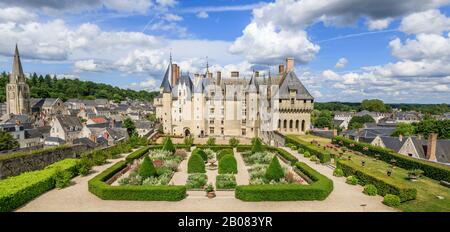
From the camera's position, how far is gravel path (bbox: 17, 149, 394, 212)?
15.7m

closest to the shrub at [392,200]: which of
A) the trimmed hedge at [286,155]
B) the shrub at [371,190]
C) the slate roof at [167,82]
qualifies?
the shrub at [371,190]

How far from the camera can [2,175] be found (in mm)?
20531

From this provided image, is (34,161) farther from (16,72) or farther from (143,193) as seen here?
(16,72)

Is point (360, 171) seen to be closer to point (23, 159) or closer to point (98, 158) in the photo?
point (98, 158)

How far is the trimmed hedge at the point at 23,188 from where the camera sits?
15.0 m

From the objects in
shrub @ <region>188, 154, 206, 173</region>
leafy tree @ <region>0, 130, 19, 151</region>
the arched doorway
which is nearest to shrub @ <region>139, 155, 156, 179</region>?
shrub @ <region>188, 154, 206, 173</region>

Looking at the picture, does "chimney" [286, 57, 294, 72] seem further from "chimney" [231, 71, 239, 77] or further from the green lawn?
the green lawn

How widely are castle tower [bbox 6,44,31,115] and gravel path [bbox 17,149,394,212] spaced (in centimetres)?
8422

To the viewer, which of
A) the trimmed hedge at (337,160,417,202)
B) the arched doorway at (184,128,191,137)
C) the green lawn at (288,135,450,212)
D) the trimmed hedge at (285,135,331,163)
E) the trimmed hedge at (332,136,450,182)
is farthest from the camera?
the arched doorway at (184,128,191,137)

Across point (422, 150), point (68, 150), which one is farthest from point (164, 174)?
point (422, 150)

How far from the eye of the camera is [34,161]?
24.3 meters

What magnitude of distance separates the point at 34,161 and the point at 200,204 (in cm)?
1624

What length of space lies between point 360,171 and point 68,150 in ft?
87.5
